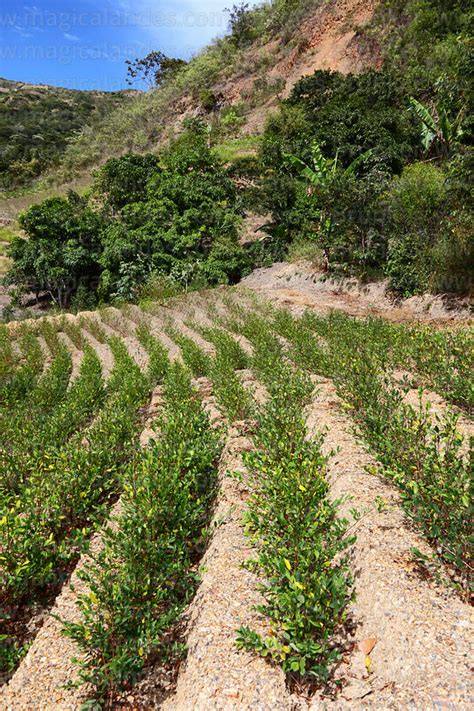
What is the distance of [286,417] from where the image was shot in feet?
11.8

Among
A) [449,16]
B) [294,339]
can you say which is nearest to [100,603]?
[294,339]

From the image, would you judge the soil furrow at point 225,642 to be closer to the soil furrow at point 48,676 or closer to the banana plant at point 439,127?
the soil furrow at point 48,676

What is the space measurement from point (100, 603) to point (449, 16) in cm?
2809

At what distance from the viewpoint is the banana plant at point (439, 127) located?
13.9 meters

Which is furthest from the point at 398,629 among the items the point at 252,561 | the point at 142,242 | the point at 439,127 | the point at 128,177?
the point at 128,177

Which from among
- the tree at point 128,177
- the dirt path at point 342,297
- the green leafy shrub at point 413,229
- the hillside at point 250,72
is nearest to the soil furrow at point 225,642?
the dirt path at point 342,297

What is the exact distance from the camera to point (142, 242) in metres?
16.3

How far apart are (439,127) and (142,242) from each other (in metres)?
13.2

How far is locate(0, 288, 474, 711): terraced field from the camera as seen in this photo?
1870mm

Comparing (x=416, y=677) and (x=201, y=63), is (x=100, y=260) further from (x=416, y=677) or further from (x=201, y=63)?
(x=201, y=63)

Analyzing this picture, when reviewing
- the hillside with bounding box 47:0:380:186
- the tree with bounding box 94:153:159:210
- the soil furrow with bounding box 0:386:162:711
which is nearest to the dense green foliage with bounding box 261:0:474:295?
the hillside with bounding box 47:0:380:186

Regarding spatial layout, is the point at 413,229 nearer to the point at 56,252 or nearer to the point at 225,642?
the point at 225,642

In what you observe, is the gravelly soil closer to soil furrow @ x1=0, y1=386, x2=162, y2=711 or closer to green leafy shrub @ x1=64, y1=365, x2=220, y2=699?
green leafy shrub @ x1=64, y1=365, x2=220, y2=699

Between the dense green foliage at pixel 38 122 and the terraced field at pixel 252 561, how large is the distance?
139ft
